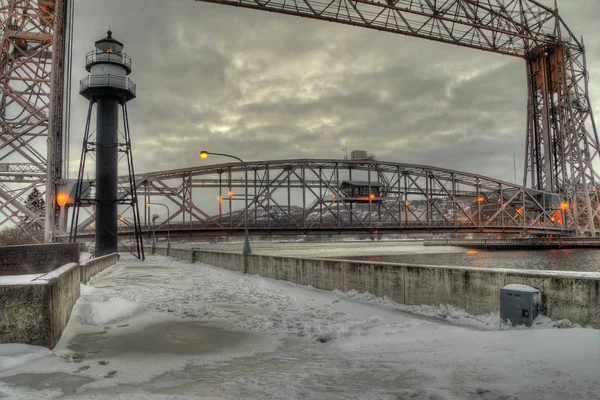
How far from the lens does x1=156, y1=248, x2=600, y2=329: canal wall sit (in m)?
9.25

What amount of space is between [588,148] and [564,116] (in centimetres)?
600

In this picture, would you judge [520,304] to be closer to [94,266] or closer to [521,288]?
[521,288]

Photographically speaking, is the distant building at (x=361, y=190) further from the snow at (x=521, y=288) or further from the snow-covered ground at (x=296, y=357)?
the snow at (x=521, y=288)

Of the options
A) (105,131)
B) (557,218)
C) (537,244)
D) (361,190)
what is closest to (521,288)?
(105,131)

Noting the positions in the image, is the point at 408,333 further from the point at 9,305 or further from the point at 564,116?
the point at 564,116

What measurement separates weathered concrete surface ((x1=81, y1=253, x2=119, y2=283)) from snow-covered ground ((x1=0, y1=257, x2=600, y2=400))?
4.56m

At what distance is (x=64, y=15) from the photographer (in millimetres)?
35844

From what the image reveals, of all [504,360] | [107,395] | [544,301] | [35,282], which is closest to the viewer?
[107,395]

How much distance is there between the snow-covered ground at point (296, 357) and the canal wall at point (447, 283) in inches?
14.2

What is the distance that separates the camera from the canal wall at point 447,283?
925 cm

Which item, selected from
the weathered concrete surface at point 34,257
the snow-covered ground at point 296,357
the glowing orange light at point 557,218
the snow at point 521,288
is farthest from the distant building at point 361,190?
the snow at point 521,288

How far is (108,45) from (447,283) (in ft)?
110

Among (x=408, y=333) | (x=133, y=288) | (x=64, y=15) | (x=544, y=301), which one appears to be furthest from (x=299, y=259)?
(x=64, y=15)

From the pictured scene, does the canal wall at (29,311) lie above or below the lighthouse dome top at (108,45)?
below
